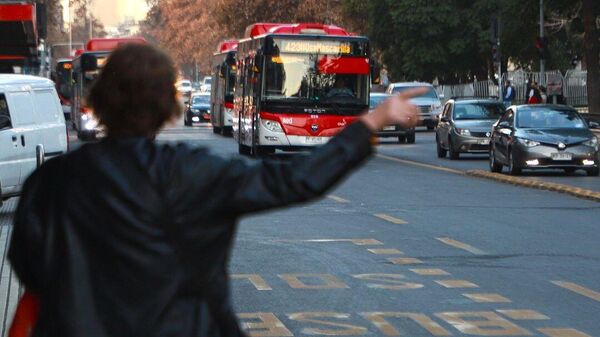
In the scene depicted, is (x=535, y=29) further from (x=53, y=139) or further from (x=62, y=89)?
(x=53, y=139)

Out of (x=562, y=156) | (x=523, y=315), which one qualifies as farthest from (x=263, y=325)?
(x=562, y=156)

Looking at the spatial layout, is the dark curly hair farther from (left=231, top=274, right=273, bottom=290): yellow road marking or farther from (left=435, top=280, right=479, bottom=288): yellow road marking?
(left=435, top=280, right=479, bottom=288): yellow road marking

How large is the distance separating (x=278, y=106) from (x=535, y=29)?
108ft

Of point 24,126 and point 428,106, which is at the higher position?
point 24,126

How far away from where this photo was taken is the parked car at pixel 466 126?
35.8 metres

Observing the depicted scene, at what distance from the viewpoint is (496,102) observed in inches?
1489

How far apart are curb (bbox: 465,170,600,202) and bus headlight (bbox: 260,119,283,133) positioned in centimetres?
583

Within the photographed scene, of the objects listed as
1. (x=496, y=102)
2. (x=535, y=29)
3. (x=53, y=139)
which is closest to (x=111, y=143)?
(x=53, y=139)

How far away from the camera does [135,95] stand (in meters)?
4.06

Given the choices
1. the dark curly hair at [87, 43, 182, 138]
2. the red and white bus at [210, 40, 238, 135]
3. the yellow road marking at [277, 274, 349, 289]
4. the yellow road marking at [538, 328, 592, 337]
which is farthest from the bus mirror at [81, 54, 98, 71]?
the dark curly hair at [87, 43, 182, 138]

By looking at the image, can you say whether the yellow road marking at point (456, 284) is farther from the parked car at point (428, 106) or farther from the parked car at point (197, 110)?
the parked car at point (197, 110)

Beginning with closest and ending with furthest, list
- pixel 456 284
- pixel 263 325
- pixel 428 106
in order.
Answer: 1. pixel 263 325
2. pixel 456 284
3. pixel 428 106

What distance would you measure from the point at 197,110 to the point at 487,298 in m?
61.9

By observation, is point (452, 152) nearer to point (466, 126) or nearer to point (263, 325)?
point (466, 126)
